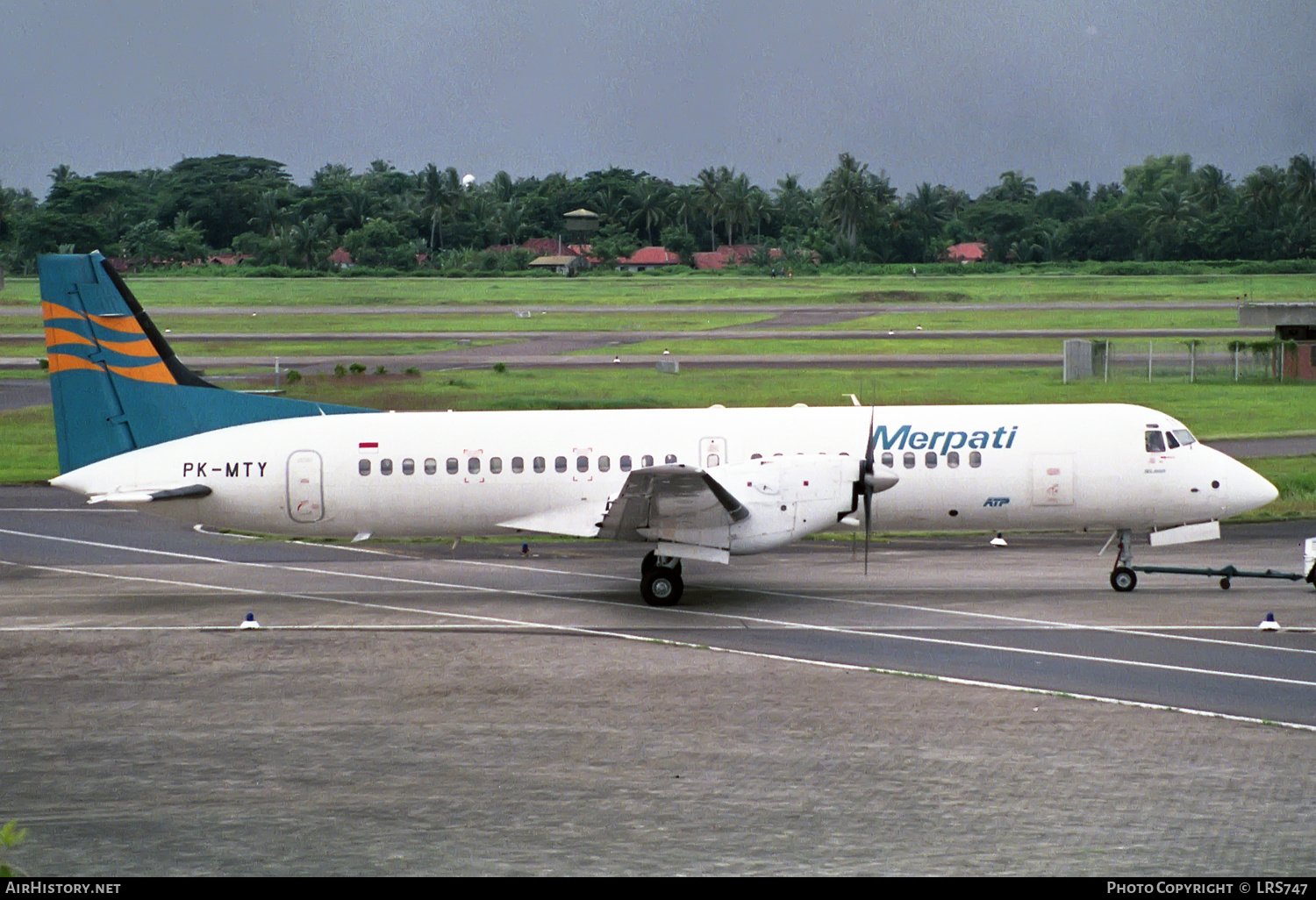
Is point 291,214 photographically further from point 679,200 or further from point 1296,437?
point 1296,437

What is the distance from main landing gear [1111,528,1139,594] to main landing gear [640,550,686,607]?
7.65 metres

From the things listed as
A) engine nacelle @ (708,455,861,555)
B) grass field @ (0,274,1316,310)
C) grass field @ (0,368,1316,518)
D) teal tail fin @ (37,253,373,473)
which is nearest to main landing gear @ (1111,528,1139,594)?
engine nacelle @ (708,455,861,555)

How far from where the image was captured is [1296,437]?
42.7 metres

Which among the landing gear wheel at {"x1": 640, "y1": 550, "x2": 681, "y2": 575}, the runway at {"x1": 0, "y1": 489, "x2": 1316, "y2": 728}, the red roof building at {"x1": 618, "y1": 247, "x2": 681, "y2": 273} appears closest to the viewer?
the runway at {"x1": 0, "y1": 489, "x2": 1316, "y2": 728}

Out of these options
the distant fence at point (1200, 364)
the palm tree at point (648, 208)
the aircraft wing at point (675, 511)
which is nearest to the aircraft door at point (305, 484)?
the aircraft wing at point (675, 511)

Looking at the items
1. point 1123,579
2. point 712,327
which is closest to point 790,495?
point 1123,579

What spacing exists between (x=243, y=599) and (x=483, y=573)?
4.53 metres

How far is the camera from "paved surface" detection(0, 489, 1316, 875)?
38.8 feet

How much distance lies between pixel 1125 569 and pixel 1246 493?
7.98ft

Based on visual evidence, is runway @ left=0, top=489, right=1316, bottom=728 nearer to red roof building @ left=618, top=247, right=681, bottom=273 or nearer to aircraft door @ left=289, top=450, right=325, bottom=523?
aircraft door @ left=289, top=450, right=325, bottom=523

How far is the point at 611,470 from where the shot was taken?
23.1 m

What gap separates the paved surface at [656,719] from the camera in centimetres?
1183

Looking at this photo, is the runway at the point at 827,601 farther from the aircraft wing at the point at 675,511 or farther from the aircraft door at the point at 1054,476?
the aircraft door at the point at 1054,476
